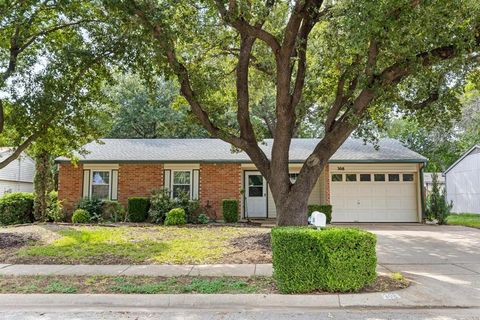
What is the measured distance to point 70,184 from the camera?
60.9ft

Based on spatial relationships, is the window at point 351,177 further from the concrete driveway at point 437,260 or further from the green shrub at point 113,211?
the green shrub at point 113,211

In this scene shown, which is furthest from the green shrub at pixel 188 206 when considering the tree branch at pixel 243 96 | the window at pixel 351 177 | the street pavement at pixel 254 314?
the street pavement at pixel 254 314

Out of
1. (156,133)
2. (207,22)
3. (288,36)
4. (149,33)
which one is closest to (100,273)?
(149,33)

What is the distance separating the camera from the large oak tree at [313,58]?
26.0ft

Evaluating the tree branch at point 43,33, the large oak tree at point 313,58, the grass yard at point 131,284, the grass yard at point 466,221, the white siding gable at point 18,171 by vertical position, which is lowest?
the grass yard at point 131,284

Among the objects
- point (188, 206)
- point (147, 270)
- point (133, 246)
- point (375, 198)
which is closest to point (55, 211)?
point (188, 206)

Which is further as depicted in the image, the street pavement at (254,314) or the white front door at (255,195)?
the white front door at (255,195)

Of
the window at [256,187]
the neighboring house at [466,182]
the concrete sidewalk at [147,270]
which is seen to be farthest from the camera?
the neighboring house at [466,182]

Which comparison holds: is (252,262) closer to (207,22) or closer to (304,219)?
(304,219)

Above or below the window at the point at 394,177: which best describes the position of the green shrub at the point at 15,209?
below

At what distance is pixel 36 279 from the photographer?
7.38 m

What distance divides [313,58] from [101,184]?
11.5 meters

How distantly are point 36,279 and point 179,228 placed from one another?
7978 millimetres

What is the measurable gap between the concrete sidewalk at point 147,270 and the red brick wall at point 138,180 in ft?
31.9
